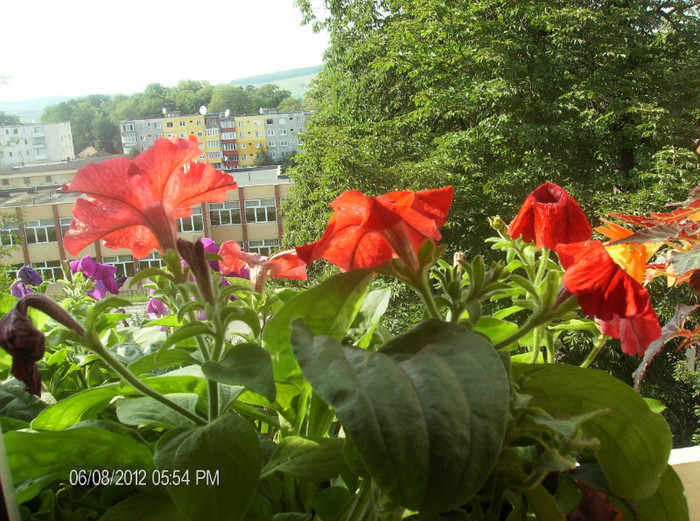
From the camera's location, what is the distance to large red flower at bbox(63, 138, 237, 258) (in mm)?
249

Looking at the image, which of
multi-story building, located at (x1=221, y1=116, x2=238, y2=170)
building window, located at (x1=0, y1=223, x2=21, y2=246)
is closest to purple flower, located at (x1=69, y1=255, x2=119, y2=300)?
multi-story building, located at (x1=221, y1=116, x2=238, y2=170)

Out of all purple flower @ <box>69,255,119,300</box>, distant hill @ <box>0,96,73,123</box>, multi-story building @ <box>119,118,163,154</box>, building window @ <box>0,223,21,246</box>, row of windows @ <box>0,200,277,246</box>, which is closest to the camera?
purple flower @ <box>69,255,119,300</box>

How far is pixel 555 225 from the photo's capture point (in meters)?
0.29

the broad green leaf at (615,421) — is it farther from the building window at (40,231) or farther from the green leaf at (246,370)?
the building window at (40,231)

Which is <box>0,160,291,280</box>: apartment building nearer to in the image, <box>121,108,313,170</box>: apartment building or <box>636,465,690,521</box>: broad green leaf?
<box>121,108,313,170</box>: apartment building

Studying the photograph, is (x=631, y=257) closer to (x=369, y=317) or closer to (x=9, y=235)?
(x=369, y=317)

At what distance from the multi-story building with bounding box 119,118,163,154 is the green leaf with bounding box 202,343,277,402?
1.37 metres

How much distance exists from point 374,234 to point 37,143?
4.32ft

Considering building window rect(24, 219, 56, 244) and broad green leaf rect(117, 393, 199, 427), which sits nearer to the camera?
broad green leaf rect(117, 393, 199, 427)

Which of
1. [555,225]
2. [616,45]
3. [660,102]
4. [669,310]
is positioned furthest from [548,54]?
[555,225]

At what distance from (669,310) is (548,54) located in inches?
73.8

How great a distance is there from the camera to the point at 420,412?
0.17 metres

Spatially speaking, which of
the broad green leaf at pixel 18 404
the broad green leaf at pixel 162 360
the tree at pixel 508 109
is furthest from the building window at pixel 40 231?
the broad green leaf at pixel 162 360

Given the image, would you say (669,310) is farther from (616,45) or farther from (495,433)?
(495,433)
